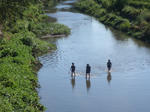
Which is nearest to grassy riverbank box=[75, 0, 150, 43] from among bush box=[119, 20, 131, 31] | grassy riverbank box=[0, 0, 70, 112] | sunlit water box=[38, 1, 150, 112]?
bush box=[119, 20, 131, 31]

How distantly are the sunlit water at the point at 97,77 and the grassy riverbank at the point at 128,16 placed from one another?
7.07ft

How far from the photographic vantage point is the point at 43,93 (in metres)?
21.1

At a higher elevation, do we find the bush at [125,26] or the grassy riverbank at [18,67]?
the grassy riverbank at [18,67]

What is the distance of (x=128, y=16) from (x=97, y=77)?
2695cm

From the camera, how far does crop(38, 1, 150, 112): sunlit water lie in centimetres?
1903

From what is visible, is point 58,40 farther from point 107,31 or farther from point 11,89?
point 11,89

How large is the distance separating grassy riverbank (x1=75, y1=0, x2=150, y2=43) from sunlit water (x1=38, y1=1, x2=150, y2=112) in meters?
2.16

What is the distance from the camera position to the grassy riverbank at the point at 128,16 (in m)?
40.7

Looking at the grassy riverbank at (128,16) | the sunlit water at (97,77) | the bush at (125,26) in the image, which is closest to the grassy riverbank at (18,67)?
the sunlit water at (97,77)

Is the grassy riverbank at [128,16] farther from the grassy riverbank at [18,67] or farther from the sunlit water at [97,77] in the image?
the grassy riverbank at [18,67]

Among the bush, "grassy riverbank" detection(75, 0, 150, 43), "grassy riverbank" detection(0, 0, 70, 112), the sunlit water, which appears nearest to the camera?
"grassy riverbank" detection(0, 0, 70, 112)

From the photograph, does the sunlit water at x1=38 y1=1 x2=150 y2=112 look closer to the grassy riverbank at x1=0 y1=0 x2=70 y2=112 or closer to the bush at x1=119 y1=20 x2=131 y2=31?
the grassy riverbank at x1=0 y1=0 x2=70 y2=112

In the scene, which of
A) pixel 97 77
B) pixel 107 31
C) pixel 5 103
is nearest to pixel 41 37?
pixel 107 31

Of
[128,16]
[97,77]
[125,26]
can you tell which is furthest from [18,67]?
[128,16]
